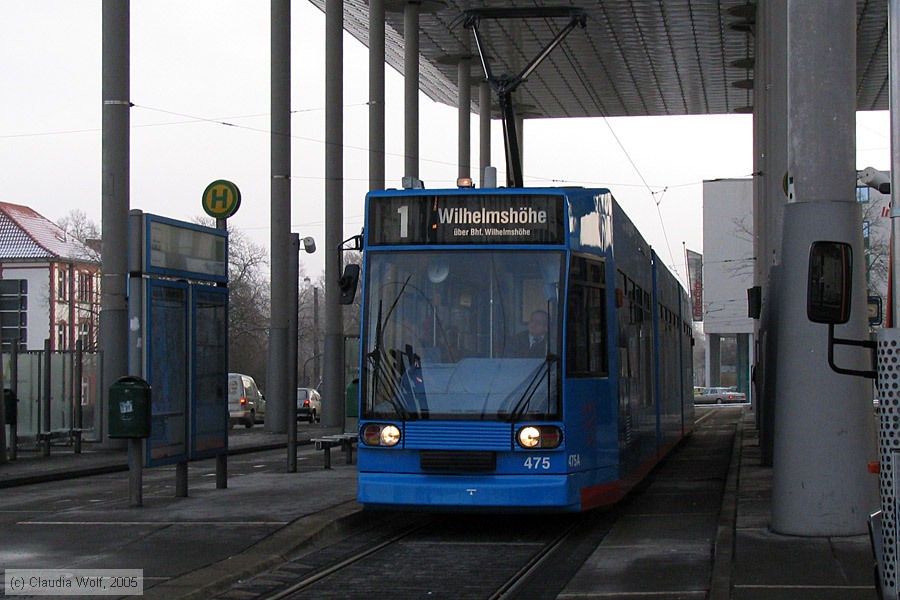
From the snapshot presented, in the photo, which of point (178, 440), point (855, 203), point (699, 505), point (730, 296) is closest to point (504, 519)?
point (699, 505)

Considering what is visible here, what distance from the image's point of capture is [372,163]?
37438 mm

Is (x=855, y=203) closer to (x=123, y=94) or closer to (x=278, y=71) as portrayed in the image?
(x=123, y=94)

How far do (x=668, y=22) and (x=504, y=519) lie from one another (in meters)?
35.5

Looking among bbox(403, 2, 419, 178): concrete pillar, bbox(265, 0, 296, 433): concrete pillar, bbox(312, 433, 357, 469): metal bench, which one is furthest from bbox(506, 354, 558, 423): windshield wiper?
bbox(403, 2, 419, 178): concrete pillar

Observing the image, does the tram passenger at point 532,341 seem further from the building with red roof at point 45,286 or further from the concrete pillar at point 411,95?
the building with red roof at point 45,286

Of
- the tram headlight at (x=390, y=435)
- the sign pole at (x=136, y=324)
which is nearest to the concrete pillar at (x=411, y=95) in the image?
the sign pole at (x=136, y=324)

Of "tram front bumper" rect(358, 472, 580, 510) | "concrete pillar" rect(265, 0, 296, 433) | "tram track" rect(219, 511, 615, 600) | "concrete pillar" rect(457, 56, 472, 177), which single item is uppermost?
"concrete pillar" rect(457, 56, 472, 177)

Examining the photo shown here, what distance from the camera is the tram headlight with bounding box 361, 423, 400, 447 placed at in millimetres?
11633

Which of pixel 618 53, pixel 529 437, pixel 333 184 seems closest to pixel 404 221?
pixel 529 437

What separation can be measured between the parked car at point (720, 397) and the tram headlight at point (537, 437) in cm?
7837

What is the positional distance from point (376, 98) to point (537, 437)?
1088 inches

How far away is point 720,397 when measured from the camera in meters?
88.7

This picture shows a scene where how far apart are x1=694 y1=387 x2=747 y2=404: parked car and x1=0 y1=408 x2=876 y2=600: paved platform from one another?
73.2 meters

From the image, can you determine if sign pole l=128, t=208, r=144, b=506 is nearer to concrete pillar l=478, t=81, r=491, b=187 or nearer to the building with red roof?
concrete pillar l=478, t=81, r=491, b=187
